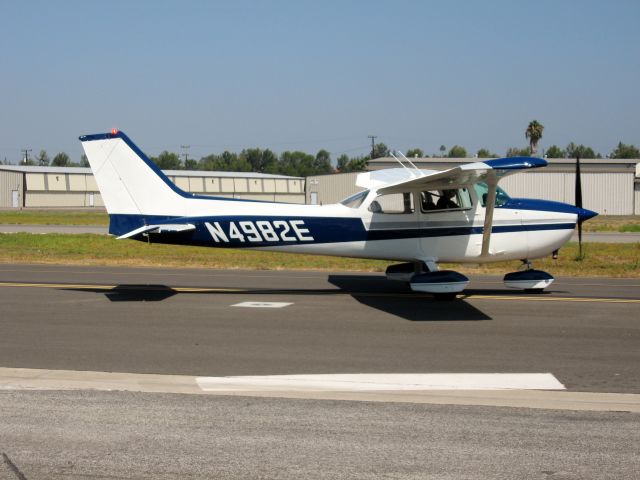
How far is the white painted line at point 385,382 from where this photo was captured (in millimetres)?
7785

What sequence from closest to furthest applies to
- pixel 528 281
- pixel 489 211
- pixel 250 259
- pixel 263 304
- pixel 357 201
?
pixel 263 304 → pixel 489 211 → pixel 528 281 → pixel 357 201 → pixel 250 259

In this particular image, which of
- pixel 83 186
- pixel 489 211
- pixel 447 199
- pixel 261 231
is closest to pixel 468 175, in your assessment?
pixel 489 211

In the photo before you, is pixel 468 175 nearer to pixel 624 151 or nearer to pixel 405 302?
pixel 405 302

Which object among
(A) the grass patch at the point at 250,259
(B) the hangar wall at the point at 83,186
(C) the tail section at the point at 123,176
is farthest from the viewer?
(B) the hangar wall at the point at 83,186

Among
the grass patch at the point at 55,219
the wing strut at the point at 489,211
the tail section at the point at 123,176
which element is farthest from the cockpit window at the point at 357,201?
the grass patch at the point at 55,219

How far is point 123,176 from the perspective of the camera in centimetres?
1479

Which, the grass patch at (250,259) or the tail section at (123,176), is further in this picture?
the grass patch at (250,259)

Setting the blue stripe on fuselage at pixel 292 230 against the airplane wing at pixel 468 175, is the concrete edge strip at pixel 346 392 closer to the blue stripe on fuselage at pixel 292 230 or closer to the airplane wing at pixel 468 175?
the airplane wing at pixel 468 175

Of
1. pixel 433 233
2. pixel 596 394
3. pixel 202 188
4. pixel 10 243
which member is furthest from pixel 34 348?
pixel 202 188

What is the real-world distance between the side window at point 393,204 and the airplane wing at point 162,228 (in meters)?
3.52

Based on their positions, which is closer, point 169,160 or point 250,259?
point 250,259

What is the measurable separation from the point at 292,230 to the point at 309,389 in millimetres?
7429

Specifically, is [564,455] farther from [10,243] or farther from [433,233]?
[10,243]

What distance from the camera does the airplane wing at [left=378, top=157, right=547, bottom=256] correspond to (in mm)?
12789
